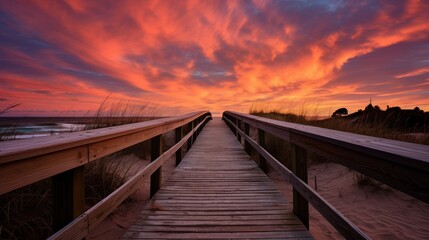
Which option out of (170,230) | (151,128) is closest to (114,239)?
(170,230)

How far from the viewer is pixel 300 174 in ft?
8.32

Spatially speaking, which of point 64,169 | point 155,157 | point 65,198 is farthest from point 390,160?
point 155,157

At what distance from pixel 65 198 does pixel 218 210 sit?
5.80 feet

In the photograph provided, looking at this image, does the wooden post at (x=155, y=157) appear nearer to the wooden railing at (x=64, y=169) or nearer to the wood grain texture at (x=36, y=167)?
the wooden railing at (x=64, y=169)

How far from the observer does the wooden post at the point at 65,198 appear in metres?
1.55

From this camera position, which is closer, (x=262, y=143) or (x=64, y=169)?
(x=64, y=169)

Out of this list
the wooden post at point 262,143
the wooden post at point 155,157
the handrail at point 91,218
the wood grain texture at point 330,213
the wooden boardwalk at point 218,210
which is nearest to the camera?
the handrail at point 91,218

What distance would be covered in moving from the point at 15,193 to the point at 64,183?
63.0 inches

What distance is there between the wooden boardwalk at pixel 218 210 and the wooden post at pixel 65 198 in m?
0.87

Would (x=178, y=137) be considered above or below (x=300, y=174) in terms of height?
above

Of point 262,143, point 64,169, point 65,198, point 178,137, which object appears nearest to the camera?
point 64,169

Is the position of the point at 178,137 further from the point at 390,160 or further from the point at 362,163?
the point at 390,160

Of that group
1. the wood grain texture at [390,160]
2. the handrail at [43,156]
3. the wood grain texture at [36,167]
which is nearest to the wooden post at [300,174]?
the wood grain texture at [390,160]

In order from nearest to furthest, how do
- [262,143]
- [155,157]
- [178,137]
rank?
[155,157], [262,143], [178,137]
